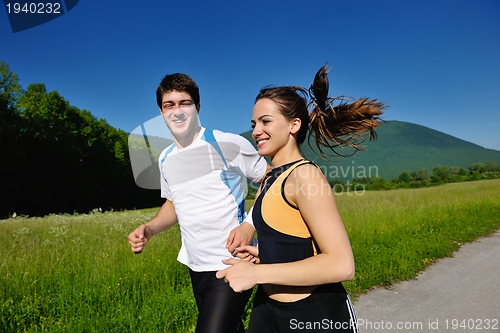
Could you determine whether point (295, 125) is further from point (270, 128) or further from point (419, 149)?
point (419, 149)

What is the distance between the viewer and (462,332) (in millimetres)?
3547

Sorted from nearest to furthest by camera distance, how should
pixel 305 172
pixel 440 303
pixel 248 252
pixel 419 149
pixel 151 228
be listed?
1. pixel 305 172
2. pixel 248 252
3. pixel 151 228
4. pixel 440 303
5. pixel 419 149

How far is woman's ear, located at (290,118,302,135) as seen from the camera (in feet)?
5.81

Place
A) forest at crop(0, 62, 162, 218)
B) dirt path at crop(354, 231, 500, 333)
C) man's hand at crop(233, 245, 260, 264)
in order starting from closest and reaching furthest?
man's hand at crop(233, 245, 260, 264) → dirt path at crop(354, 231, 500, 333) → forest at crop(0, 62, 162, 218)

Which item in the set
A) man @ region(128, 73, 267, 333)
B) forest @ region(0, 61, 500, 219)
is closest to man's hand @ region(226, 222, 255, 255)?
man @ region(128, 73, 267, 333)

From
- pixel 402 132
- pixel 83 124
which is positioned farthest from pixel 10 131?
pixel 402 132

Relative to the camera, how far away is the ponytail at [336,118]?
2.01 meters

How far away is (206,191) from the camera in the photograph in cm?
238

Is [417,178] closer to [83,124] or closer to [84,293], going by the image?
[83,124]

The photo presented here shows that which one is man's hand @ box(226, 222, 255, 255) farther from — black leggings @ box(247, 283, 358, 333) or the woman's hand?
the woman's hand

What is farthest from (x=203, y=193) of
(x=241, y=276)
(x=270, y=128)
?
(x=241, y=276)

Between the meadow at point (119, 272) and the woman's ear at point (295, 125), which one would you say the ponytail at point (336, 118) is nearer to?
the woman's ear at point (295, 125)

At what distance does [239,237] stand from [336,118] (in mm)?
895

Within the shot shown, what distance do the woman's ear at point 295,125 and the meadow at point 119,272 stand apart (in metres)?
2.56
